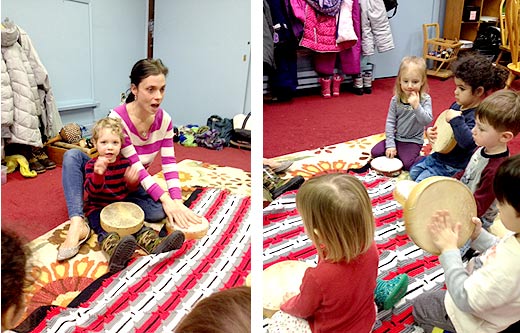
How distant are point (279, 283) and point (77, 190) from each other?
0.98 ft

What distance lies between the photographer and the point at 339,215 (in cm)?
50

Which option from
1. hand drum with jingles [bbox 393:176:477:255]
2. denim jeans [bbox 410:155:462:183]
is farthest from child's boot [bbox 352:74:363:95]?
hand drum with jingles [bbox 393:176:477:255]

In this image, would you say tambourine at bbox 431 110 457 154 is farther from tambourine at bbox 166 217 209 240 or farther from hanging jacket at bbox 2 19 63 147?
hanging jacket at bbox 2 19 63 147

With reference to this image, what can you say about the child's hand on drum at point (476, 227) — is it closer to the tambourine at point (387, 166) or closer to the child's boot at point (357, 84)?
the tambourine at point (387, 166)

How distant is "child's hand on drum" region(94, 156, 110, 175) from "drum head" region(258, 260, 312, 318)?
24cm

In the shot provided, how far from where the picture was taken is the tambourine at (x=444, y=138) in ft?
3.27

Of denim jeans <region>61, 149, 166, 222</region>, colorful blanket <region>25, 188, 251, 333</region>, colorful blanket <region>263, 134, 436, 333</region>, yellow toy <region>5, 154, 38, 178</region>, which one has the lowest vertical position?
colorful blanket <region>263, 134, 436, 333</region>

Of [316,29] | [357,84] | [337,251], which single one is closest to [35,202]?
[337,251]

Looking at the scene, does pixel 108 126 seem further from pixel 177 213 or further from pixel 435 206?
pixel 435 206

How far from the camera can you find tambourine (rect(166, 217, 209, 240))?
763 millimetres

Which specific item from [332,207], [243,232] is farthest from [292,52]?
[332,207]

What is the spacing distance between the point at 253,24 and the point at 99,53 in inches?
12.2

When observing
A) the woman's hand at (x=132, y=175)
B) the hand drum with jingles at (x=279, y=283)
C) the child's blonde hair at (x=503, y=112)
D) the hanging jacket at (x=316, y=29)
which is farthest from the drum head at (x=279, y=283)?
the hanging jacket at (x=316, y=29)

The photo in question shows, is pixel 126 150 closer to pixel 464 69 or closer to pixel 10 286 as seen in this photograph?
pixel 10 286
